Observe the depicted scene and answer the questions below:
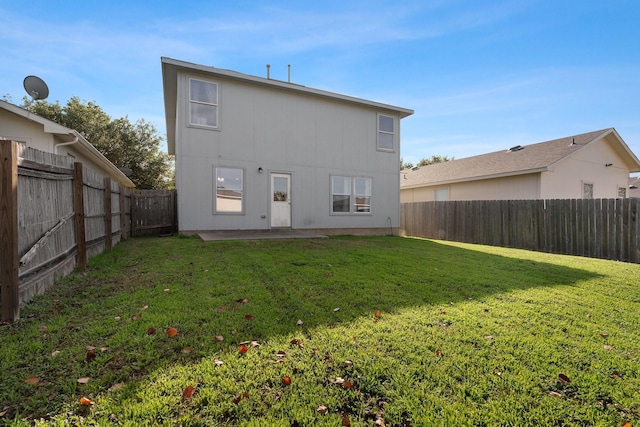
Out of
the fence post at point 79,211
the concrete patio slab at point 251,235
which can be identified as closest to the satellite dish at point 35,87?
the concrete patio slab at point 251,235

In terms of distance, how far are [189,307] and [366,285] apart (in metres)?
2.33

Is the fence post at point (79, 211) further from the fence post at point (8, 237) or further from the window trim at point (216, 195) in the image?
the window trim at point (216, 195)

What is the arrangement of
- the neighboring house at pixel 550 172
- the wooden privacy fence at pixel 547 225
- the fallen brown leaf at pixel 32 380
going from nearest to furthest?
the fallen brown leaf at pixel 32 380 < the wooden privacy fence at pixel 547 225 < the neighboring house at pixel 550 172

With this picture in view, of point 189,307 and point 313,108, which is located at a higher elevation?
point 313,108

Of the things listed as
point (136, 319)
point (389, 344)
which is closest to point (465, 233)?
point (389, 344)

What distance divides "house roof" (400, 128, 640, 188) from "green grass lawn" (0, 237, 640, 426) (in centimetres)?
1130

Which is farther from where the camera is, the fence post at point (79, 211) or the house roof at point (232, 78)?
the house roof at point (232, 78)

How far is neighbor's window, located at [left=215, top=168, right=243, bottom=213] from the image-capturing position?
10.1 meters

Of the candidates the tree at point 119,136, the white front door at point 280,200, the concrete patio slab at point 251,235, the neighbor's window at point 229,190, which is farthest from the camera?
the tree at point 119,136

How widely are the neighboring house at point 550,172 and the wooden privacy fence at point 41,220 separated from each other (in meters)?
16.0

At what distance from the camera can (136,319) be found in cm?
293

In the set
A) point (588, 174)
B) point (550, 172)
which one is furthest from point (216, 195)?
point (588, 174)

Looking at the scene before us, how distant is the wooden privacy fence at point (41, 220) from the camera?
9.35ft

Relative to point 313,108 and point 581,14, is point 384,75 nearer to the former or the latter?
point 313,108
